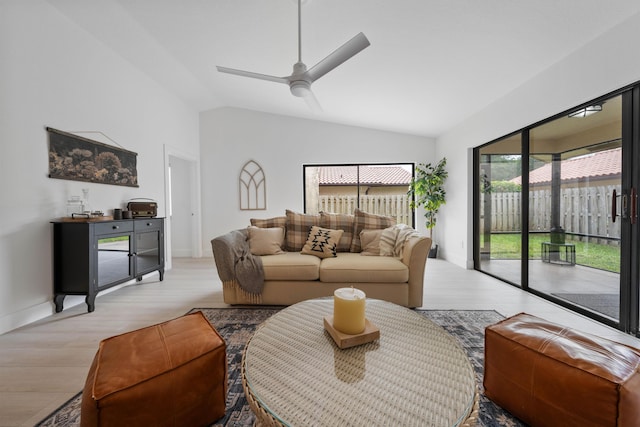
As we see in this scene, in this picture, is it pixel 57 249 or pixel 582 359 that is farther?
pixel 57 249

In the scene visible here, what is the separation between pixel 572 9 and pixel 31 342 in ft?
14.9

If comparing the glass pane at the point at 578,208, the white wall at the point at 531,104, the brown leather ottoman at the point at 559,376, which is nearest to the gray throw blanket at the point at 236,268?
the brown leather ottoman at the point at 559,376

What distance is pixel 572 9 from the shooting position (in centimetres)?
175

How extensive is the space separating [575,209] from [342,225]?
7.43 feet

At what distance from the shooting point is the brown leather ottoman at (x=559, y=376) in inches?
35.3

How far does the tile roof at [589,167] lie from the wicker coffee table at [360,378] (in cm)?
225

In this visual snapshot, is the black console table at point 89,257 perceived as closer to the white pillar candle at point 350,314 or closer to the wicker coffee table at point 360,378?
the wicker coffee table at point 360,378

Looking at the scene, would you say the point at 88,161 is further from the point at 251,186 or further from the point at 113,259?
the point at 251,186

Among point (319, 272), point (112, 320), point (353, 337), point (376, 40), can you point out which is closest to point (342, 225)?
point (319, 272)

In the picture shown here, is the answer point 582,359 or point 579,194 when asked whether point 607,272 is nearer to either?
point 579,194

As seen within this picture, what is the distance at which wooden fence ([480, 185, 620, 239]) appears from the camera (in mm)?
→ 2131

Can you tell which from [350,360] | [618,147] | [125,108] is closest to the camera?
[350,360]

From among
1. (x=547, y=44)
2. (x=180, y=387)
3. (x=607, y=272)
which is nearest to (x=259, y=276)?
(x=180, y=387)

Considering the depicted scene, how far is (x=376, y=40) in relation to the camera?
233 centimetres
